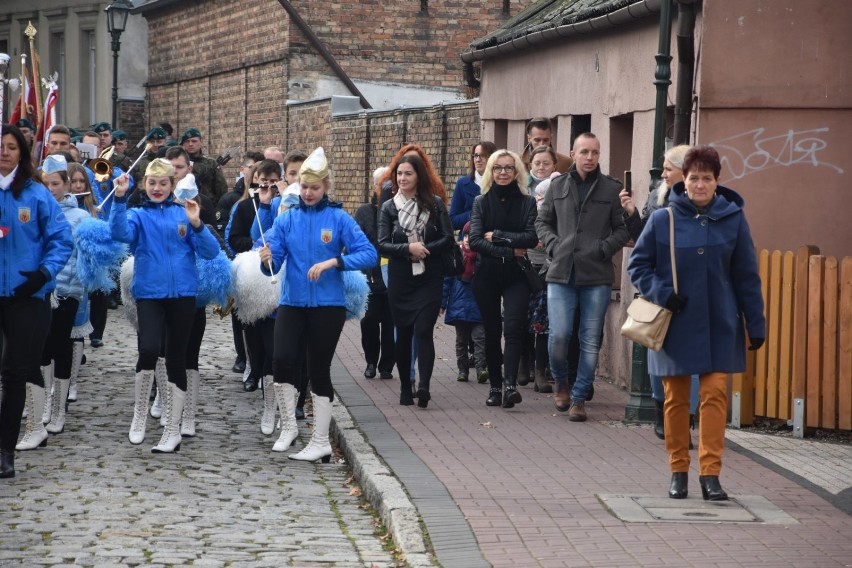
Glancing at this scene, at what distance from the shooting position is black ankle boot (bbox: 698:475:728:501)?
7.93 m

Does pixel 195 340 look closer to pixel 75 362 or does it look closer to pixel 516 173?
pixel 75 362

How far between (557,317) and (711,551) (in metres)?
4.32

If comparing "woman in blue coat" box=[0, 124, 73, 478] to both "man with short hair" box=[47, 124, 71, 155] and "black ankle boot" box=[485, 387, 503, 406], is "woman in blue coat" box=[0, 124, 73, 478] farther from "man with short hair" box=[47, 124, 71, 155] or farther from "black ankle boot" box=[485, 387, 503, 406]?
"man with short hair" box=[47, 124, 71, 155]

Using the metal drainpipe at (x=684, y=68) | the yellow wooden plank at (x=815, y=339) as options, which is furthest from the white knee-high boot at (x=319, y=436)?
the metal drainpipe at (x=684, y=68)

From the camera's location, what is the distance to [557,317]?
1107cm

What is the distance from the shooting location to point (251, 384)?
12922 millimetres

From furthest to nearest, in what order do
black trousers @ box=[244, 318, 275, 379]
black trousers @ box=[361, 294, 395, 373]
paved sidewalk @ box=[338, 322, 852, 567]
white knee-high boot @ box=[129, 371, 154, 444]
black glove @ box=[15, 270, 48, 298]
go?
1. black trousers @ box=[361, 294, 395, 373]
2. black trousers @ box=[244, 318, 275, 379]
3. white knee-high boot @ box=[129, 371, 154, 444]
4. black glove @ box=[15, 270, 48, 298]
5. paved sidewalk @ box=[338, 322, 852, 567]

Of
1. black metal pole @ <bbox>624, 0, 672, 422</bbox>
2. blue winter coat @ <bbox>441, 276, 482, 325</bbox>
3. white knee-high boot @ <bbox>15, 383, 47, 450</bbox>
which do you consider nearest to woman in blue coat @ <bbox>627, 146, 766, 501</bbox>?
black metal pole @ <bbox>624, 0, 672, 422</bbox>

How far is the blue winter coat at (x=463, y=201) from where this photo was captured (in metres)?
13.2

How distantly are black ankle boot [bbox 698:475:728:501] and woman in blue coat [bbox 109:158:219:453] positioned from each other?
3501mm

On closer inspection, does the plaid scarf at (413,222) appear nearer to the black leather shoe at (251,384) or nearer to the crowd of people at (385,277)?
the crowd of people at (385,277)

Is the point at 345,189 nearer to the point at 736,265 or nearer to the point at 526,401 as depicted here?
the point at 526,401

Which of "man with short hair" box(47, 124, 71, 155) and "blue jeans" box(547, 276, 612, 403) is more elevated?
"man with short hair" box(47, 124, 71, 155)

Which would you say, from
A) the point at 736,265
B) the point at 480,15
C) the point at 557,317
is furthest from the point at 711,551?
the point at 480,15
